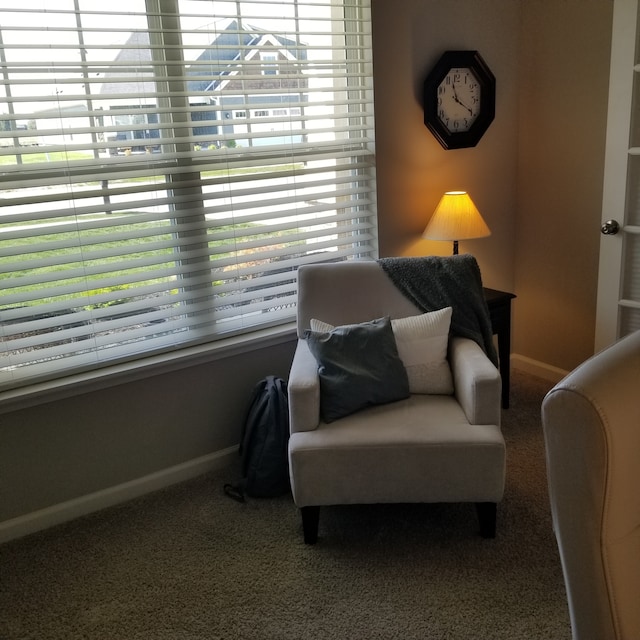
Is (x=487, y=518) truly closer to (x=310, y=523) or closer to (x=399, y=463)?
(x=399, y=463)

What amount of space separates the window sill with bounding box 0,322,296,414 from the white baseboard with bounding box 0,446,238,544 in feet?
1.41

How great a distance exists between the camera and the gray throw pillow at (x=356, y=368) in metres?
2.32

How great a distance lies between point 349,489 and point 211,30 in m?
1.80

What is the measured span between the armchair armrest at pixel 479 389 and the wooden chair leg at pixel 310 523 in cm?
62

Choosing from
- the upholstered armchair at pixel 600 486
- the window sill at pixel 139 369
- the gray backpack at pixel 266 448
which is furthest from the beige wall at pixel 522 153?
the upholstered armchair at pixel 600 486

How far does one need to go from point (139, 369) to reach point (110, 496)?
0.53 meters

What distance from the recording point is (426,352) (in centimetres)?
248

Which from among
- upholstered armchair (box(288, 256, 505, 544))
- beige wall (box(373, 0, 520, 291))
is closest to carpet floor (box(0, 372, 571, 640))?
upholstered armchair (box(288, 256, 505, 544))

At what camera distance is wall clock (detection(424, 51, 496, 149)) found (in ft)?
10.3

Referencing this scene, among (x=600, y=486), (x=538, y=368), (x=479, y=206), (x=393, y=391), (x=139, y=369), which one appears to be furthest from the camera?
(x=538, y=368)

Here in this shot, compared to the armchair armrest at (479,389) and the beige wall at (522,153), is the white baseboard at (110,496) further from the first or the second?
the beige wall at (522,153)

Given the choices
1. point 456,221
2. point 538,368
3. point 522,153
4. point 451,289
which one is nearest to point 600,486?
point 451,289

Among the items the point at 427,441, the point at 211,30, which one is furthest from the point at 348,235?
the point at 427,441

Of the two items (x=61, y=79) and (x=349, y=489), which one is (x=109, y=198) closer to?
(x=61, y=79)
